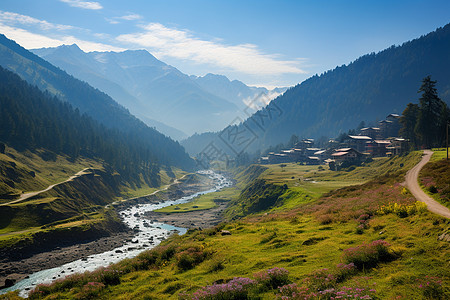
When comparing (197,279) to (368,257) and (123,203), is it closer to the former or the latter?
(368,257)

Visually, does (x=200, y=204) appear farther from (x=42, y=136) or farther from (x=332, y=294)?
(x=332, y=294)

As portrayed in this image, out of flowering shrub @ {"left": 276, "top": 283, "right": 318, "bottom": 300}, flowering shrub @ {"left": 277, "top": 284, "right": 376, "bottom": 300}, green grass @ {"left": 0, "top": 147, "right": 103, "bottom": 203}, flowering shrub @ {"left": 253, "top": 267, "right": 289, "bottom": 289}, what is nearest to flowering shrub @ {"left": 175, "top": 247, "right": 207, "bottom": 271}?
flowering shrub @ {"left": 253, "top": 267, "right": 289, "bottom": 289}

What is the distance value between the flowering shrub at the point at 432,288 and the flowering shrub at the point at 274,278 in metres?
7.32

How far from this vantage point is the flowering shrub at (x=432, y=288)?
42.0 feet

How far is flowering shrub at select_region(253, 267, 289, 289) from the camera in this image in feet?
57.9

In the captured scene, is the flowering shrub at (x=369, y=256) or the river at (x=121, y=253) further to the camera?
the river at (x=121, y=253)

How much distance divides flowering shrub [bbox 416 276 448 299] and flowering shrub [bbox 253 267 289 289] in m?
7.32

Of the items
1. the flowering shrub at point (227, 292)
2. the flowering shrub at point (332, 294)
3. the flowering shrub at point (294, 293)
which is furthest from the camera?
Result: the flowering shrub at point (227, 292)

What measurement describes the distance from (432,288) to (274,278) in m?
8.43

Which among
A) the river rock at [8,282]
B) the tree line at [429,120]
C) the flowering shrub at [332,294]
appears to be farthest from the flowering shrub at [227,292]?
the tree line at [429,120]

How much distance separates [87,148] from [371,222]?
7613 inches

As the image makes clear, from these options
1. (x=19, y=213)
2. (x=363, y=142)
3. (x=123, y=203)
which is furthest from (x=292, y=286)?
(x=363, y=142)

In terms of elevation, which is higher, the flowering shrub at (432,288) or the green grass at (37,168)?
the flowering shrub at (432,288)

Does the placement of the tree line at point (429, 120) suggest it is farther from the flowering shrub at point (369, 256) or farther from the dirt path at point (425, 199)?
the flowering shrub at point (369, 256)
